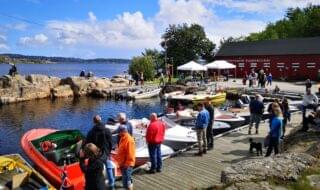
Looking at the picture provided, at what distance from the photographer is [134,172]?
42.8ft

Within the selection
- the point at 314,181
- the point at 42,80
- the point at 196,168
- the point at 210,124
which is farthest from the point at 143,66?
the point at 314,181

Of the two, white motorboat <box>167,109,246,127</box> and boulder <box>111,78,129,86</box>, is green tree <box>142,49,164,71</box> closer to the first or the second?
boulder <box>111,78,129,86</box>

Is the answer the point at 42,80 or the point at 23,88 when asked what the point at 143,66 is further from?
the point at 23,88

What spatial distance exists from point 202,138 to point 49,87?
39.4 meters

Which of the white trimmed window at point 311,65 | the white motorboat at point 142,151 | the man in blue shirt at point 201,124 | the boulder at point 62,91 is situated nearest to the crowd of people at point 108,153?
the man in blue shirt at point 201,124

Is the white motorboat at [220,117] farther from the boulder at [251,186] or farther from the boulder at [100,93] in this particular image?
the boulder at [100,93]

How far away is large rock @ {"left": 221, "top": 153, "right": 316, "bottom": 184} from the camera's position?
24.0ft

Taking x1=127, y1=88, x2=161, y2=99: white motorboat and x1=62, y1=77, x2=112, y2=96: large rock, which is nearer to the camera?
x1=127, y1=88, x2=161, y2=99: white motorboat

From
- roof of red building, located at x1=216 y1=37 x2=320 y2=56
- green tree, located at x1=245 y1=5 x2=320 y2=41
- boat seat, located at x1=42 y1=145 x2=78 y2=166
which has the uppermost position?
green tree, located at x1=245 y1=5 x2=320 y2=41

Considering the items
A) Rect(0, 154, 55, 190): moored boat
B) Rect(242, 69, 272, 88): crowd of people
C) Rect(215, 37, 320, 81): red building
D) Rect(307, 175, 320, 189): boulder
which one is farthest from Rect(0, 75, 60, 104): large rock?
Rect(307, 175, 320, 189): boulder

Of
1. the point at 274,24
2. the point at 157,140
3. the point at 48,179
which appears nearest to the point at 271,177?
the point at 157,140

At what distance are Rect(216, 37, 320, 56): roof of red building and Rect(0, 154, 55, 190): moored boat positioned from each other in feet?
150

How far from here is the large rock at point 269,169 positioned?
730 cm

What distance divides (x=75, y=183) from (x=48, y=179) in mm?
1465
